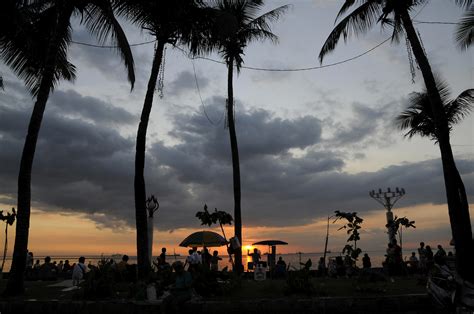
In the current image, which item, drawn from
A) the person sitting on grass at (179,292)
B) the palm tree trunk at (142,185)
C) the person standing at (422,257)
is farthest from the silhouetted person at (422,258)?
the person sitting on grass at (179,292)

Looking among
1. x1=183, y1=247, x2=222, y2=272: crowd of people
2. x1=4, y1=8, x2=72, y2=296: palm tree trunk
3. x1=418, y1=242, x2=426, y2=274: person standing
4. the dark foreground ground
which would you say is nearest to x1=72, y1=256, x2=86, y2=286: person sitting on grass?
x1=4, y1=8, x2=72, y2=296: palm tree trunk

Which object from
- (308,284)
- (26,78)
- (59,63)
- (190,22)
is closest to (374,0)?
→ (190,22)

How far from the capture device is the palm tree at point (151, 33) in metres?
14.1

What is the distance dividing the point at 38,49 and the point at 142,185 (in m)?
6.07

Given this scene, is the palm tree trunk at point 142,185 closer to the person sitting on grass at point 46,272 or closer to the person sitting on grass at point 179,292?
the person sitting on grass at point 179,292

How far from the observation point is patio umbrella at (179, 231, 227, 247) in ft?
60.6

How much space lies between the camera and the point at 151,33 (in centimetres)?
1662

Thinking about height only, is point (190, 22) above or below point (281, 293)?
above

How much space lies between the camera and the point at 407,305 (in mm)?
10094

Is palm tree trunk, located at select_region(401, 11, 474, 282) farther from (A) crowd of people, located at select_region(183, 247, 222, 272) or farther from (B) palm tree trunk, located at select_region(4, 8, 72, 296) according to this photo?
(B) palm tree trunk, located at select_region(4, 8, 72, 296)

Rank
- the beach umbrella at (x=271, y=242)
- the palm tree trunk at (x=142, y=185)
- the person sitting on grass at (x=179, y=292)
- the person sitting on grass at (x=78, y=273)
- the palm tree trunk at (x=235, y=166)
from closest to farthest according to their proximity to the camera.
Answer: the person sitting on grass at (x=179, y=292), the palm tree trunk at (x=142, y=185), the person sitting on grass at (x=78, y=273), the palm tree trunk at (x=235, y=166), the beach umbrella at (x=271, y=242)

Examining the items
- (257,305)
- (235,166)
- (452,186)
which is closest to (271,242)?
(235,166)

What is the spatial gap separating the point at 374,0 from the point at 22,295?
51.7 feet

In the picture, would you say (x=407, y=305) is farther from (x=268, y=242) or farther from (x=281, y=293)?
(x=268, y=242)
